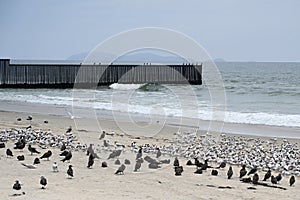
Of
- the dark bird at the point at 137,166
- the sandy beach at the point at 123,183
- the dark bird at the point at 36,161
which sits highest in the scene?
the dark bird at the point at 36,161

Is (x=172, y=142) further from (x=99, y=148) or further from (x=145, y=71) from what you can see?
(x=145, y=71)

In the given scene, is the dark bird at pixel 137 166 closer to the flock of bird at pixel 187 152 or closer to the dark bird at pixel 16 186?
the flock of bird at pixel 187 152

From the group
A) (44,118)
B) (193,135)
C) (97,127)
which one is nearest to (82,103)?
(44,118)

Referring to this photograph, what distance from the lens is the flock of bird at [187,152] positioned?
11.3m

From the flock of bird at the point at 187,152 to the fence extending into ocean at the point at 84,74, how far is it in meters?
26.1

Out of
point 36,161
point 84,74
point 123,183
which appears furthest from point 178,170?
point 84,74

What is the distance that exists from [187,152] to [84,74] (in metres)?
33.4

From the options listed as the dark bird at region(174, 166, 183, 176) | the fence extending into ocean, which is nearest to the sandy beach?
the dark bird at region(174, 166, 183, 176)

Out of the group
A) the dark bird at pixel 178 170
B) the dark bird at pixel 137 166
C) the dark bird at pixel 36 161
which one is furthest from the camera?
the dark bird at pixel 36 161

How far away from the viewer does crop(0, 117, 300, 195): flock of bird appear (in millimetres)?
11266

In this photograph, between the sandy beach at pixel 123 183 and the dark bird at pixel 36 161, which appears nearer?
the sandy beach at pixel 123 183

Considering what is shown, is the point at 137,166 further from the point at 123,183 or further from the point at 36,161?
the point at 36,161

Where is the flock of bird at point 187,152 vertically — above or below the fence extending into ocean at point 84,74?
below

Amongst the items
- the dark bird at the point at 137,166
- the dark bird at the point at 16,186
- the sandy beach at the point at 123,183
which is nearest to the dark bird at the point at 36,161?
the sandy beach at the point at 123,183
